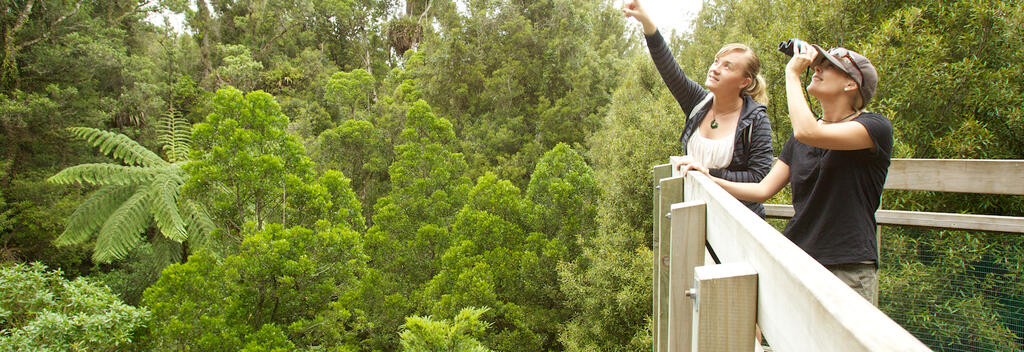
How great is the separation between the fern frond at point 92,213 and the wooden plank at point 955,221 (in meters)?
13.0

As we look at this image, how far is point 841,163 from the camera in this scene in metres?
1.30

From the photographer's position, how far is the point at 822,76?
54.2 inches

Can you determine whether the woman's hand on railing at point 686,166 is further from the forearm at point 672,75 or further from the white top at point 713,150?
Answer: the forearm at point 672,75

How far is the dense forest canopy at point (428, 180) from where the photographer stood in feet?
17.0

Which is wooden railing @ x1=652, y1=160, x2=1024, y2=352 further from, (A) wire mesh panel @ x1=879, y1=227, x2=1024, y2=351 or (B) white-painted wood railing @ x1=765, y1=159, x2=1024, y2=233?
(A) wire mesh panel @ x1=879, y1=227, x2=1024, y2=351

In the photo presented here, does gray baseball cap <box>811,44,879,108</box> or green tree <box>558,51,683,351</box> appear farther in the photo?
green tree <box>558,51,683,351</box>

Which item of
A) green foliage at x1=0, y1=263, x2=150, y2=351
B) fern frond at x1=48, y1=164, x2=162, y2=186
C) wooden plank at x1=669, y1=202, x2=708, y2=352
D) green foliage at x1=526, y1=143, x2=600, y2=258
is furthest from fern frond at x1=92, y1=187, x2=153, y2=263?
wooden plank at x1=669, y1=202, x2=708, y2=352

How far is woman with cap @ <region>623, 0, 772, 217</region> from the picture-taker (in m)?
1.68

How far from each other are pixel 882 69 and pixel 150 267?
16.3 metres

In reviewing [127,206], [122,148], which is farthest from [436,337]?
[122,148]

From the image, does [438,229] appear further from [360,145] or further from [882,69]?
[882,69]

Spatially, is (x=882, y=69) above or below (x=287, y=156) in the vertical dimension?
above

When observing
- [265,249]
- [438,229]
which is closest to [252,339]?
[265,249]

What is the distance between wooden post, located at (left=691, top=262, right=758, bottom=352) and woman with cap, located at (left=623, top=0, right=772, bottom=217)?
0.99 metres
